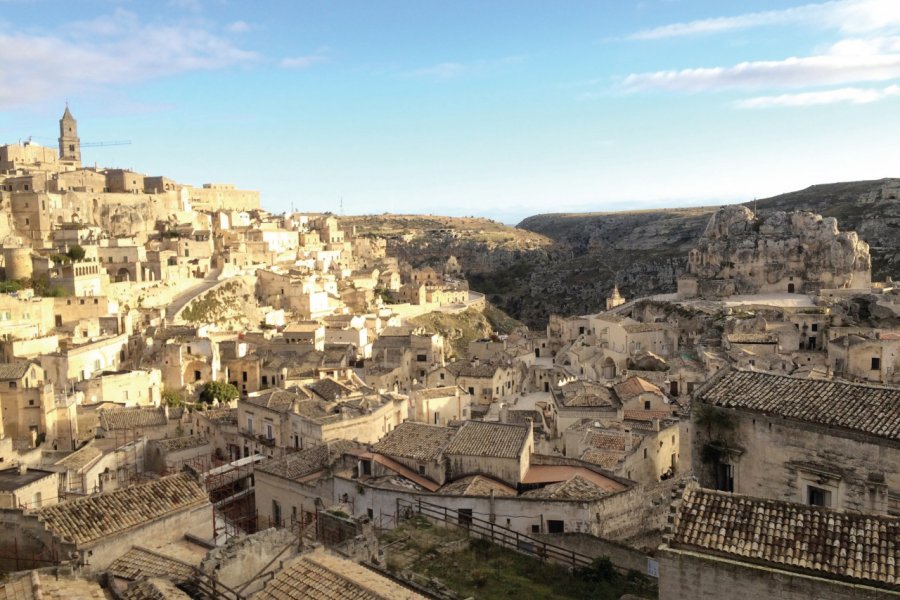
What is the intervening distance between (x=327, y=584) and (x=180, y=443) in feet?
67.1

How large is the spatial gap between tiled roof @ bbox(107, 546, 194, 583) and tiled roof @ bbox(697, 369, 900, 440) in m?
10.3

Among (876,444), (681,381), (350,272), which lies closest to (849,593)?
(876,444)

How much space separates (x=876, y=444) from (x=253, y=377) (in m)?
36.3

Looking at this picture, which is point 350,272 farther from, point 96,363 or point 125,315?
point 96,363

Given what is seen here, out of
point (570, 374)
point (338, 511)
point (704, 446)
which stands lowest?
point (570, 374)

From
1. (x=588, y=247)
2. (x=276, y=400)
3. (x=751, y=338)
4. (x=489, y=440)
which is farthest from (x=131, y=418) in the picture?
(x=588, y=247)

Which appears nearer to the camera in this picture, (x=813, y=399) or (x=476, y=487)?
(x=813, y=399)

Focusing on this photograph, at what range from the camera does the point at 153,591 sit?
1091cm

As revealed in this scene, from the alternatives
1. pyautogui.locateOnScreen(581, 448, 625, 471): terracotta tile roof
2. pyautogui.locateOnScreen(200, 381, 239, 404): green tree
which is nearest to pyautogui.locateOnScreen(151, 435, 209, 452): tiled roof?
pyautogui.locateOnScreen(200, 381, 239, 404): green tree

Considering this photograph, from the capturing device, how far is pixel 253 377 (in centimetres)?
4406

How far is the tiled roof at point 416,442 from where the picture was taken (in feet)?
68.1

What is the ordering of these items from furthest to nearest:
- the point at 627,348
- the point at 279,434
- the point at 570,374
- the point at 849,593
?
the point at 627,348, the point at 570,374, the point at 279,434, the point at 849,593

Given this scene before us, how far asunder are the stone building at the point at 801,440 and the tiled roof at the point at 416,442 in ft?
25.2

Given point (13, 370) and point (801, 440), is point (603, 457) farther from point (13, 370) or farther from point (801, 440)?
point (13, 370)
